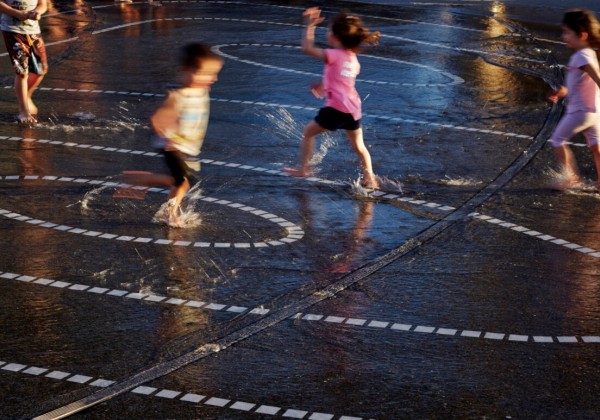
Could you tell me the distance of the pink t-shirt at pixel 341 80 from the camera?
10812mm

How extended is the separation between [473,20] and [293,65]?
7102 mm

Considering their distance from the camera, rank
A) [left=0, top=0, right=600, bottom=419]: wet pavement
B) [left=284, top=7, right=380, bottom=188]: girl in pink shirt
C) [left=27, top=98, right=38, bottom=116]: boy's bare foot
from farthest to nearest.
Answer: [left=27, top=98, right=38, bottom=116]: boy's bare foot < [left=284, top=7, right=380, bottom=188]: girl in pink shirt < [left=0, top=0, right=600, bottom=419]: wet pavement

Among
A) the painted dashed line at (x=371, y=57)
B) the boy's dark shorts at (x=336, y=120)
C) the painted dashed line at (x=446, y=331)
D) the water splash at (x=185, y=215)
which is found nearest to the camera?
the painted dashed line at (x=446, y=331)

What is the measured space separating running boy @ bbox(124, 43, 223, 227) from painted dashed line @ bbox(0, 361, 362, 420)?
310cm

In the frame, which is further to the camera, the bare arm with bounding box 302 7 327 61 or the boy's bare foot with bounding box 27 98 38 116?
the boy's bare foot with bounding box 27 98 38 116

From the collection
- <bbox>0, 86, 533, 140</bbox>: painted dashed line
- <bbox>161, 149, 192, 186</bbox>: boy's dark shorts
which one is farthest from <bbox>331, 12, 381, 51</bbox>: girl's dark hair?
<bbox>0, 86, 533, 140</bbox>: painted dashed line

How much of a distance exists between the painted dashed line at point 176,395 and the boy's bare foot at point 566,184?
5607 millimetres

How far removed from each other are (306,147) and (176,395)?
5.13 m

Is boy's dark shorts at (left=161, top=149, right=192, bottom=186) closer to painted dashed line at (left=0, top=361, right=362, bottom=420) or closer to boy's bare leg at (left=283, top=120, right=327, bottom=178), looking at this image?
boy's bare leg at (left=283, top=120, right=327, bottom=178)

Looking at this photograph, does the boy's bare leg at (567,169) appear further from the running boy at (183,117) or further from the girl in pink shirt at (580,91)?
the running boy at (183,117)

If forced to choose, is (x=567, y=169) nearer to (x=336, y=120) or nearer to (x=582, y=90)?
(x=582, y=90)

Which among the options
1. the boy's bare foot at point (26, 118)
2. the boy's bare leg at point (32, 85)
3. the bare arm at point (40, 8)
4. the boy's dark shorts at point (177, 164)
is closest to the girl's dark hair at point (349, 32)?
the boy's dark shorts at point (177, 164)

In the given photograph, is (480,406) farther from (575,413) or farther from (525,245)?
(525,245)

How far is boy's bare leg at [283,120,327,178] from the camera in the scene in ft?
36.1
